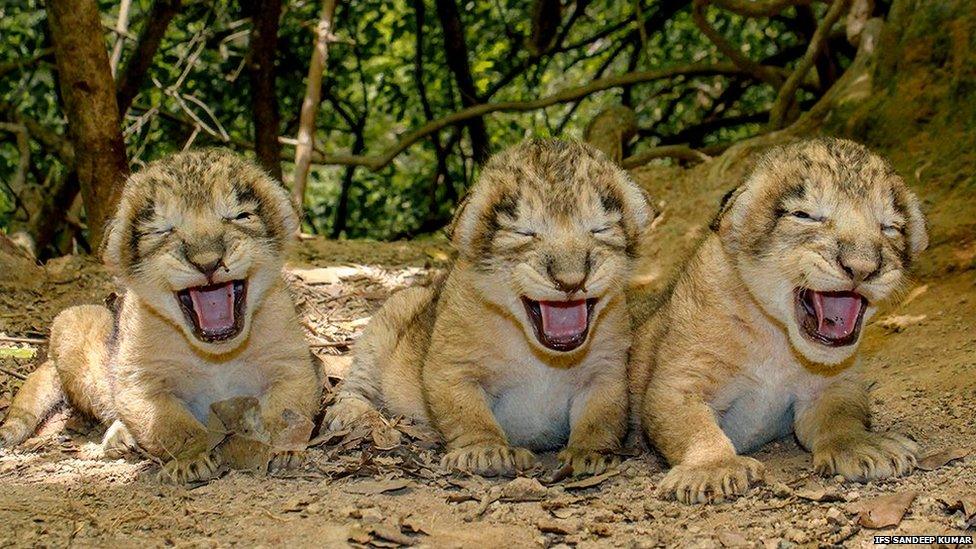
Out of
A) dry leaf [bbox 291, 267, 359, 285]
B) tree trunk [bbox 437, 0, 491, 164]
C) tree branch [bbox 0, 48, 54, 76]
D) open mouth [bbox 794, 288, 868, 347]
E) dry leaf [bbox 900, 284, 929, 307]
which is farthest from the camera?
tree trunk [bbox 437, 0, 491, 164]

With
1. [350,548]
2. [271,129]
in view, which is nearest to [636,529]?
[350,548]

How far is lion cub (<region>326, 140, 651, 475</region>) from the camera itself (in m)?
4.78

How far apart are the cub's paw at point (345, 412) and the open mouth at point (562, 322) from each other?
1286mm

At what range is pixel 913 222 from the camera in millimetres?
4730

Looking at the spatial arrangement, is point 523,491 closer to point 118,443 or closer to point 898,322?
point 118,443

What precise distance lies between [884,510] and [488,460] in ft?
5.29

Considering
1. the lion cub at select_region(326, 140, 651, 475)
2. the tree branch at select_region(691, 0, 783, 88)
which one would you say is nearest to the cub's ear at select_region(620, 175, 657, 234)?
the lion cub at select_region(326, 140, 651, 475)

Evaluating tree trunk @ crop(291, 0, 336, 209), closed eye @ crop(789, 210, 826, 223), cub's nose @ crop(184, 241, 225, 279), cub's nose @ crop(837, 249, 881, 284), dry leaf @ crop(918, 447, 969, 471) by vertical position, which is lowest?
dry leaf @ crop(918, 447, 969, 471)

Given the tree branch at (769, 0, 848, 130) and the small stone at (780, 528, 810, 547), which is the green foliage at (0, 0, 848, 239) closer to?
the tree branch at (769, 0, 848, 130)

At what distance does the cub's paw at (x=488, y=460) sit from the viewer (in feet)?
15.7

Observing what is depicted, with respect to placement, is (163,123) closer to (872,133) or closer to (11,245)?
(11,245)

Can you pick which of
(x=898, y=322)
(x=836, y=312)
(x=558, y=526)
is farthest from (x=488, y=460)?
(x=898, y=322)

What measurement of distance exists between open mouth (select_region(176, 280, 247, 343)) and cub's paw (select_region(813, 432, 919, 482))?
100 inches

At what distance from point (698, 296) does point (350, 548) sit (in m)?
2.02
